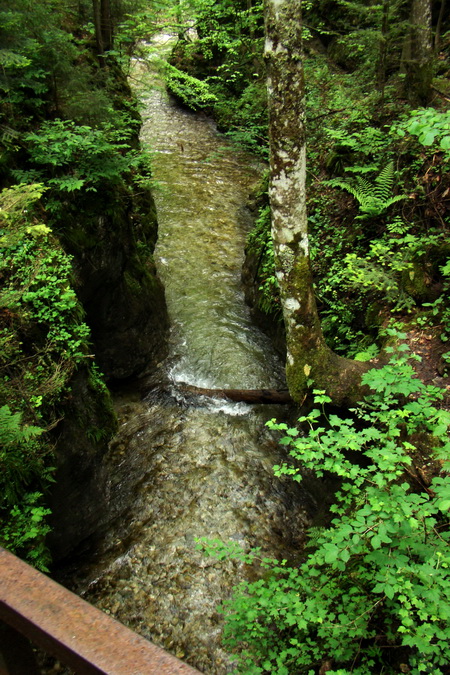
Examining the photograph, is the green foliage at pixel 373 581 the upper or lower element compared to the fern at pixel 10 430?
lower

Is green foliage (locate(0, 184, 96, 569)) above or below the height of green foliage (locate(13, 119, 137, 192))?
below

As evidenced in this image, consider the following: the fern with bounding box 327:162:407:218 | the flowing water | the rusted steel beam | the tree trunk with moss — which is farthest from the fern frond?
the rusted steel beam

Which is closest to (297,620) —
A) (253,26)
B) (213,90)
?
(253,26)

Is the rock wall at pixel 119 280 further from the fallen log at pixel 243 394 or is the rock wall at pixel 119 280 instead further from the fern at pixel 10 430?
the fern at pixel 10 430

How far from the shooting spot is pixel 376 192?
23.2 feet

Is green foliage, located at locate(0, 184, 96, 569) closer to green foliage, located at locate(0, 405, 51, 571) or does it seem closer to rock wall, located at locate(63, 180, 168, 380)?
green foliage, located at locate(0, 405, 51, 571)

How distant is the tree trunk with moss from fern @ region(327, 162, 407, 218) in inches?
90.6

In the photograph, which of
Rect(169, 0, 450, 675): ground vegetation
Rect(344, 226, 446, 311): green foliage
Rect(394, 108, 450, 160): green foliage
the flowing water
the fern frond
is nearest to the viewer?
Rect(169, 0, 450, 675): ground vegetation

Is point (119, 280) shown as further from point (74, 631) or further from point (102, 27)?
point (74, 631)

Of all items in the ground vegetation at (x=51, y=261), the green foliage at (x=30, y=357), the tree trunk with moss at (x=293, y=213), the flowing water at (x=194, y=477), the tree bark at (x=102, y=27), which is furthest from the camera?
the tree bark at (x=102, y=27)

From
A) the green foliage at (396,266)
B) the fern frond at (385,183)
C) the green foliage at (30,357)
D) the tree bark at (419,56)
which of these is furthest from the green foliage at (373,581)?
the tree bark at (419,56)

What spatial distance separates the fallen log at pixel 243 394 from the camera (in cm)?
755

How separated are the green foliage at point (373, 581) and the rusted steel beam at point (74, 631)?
2096 mm

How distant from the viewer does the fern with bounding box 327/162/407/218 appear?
6789mm
